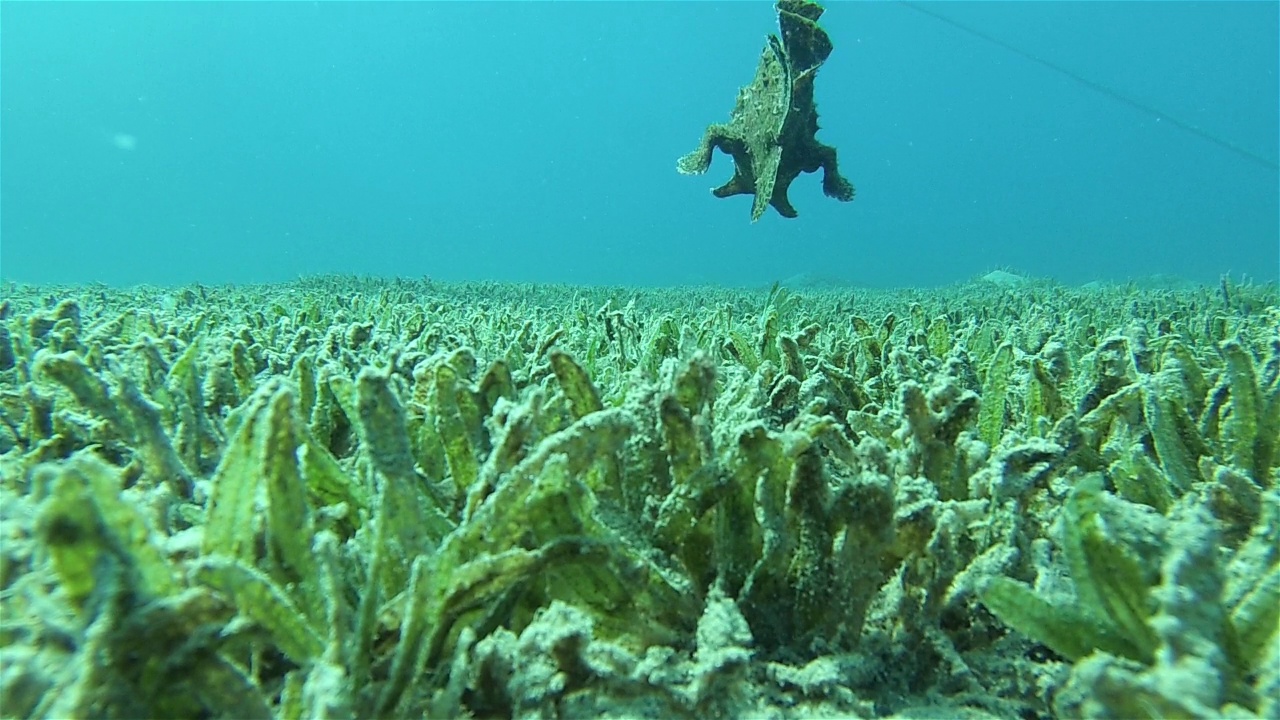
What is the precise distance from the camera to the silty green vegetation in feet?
2.51

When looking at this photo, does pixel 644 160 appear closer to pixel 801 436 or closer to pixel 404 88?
pixel 404 88

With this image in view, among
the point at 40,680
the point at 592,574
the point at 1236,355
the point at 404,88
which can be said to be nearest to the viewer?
the point at 40,680

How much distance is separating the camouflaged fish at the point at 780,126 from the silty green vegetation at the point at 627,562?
570 centimetres

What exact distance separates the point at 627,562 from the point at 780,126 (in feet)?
21.5

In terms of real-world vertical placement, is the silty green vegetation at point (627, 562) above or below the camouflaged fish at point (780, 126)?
below

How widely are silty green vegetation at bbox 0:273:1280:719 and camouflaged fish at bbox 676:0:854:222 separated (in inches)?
224

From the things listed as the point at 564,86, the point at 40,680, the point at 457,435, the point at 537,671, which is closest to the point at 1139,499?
the point at 537,671

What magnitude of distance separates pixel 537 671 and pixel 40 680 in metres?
Answer: 0.53

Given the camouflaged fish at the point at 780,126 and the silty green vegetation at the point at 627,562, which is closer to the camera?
the silty green vegetation at the point at 627,562

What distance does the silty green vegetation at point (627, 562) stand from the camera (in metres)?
0.77

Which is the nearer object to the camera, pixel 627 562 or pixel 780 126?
pixel 627 562

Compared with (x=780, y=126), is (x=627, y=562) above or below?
below

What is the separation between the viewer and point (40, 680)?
0.70 meters

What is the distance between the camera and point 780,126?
691 cm
